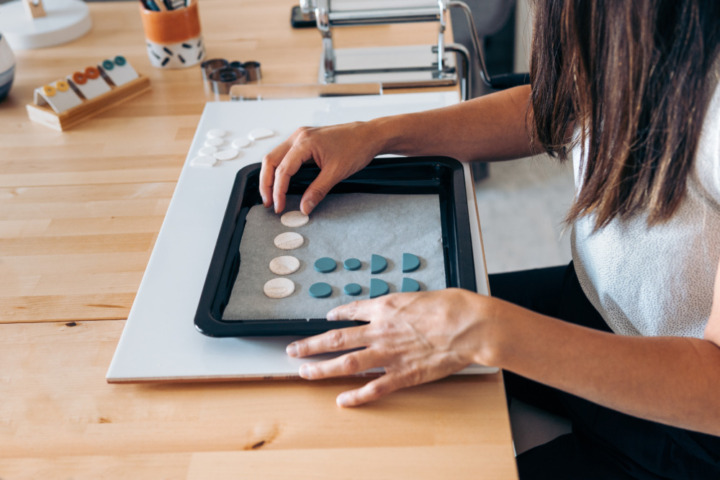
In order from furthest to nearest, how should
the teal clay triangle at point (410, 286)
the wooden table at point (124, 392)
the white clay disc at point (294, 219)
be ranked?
the white clay disc at point (294, 219) < the teal clay triangle at point (410, 286) < the wooden table at point (124, 392)

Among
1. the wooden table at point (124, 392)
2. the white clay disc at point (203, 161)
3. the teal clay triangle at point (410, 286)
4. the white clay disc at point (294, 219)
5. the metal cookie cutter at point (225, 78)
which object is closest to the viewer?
the wooden table at point (124, 392)

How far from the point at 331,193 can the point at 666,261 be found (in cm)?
43

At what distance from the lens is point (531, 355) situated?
63 centimetres

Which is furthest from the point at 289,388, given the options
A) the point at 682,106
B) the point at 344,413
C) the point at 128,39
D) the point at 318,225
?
the point at 128,39

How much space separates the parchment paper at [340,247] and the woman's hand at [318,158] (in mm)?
23

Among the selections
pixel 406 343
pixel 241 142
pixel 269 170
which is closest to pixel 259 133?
pixel 241 142

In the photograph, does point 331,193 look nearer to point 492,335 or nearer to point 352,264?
point 352,264

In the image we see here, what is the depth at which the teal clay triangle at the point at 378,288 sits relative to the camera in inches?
28.5

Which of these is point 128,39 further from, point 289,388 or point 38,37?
point 289,388

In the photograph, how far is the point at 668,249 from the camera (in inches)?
28.6

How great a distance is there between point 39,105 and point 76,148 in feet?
0.48

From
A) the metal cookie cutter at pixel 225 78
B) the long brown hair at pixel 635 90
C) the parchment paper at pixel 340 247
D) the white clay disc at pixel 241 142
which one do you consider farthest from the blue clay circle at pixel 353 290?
the metal cookie cutter at pixel 225 78

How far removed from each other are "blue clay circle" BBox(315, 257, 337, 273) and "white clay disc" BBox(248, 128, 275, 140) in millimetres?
344

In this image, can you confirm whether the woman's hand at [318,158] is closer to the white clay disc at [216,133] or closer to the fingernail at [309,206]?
the fingernail at [309,206]
